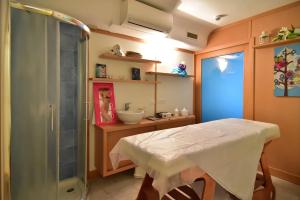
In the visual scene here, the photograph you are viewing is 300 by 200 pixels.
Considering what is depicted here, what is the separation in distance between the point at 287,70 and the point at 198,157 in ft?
6.98

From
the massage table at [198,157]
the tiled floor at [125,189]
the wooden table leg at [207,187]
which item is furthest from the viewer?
the tiled floor at [125,189]

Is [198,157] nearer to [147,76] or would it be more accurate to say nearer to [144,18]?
[144,18]

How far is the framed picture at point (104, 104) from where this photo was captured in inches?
99.0

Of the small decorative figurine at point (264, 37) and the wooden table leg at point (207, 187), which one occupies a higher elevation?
the small decorative figurine at point (264, 37)

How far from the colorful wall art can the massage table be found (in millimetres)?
992

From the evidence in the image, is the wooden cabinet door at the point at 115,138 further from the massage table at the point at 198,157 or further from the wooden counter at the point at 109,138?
the massage table at the point at 198,157

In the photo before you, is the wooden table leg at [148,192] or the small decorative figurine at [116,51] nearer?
the wooden table leg at [148,192]

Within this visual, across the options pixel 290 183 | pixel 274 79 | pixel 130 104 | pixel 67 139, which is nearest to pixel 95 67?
pixel 130 104

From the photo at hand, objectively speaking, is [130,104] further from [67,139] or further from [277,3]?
[277,3]

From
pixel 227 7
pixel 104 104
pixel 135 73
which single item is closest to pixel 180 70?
pixel 135 73

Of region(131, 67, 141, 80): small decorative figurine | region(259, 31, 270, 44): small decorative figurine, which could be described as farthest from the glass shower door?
region(259, 31, 270, 44): small decorative figurine

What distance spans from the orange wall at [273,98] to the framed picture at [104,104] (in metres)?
2.21

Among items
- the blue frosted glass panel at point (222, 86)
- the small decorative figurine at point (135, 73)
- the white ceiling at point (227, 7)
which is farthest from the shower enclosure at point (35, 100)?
the blue frosted glass panel at point (222, 86)

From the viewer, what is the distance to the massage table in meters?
1.20
